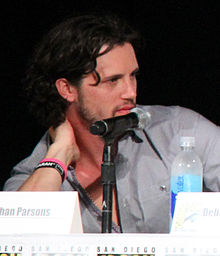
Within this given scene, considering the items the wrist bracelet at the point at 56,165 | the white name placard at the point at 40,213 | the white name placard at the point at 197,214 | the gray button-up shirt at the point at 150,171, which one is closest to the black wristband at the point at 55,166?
the wrist bracelet at the point at 56,165

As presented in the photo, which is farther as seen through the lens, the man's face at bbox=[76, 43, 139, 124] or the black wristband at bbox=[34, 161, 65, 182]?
the man's face at bbox=[76, 43, 139, 124]

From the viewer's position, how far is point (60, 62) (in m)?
2.37

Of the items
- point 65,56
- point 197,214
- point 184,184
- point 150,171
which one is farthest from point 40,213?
point 65,56

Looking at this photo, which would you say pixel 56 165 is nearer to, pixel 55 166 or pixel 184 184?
pixel 55 166

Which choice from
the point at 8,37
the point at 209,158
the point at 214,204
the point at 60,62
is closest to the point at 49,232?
the point at 214,204

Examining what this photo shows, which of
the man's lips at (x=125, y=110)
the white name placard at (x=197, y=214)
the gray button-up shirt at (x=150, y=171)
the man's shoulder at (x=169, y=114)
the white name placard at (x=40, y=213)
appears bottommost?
the gray button-up shirt at (x=150, y=171)

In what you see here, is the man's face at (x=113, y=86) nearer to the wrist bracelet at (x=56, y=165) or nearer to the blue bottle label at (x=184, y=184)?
the wrist bracelet at (x=56, y=165)

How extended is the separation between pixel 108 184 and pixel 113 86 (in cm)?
83

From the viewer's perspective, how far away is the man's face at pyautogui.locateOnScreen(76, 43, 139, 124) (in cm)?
212

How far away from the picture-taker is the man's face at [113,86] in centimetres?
212

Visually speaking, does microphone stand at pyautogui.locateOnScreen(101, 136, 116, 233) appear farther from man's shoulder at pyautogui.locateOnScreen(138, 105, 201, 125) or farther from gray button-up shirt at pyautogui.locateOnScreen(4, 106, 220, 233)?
man's shoulder at pyautogui.locateOnScreen(138, 105, 201, 125)

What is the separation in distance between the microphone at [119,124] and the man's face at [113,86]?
0.46m

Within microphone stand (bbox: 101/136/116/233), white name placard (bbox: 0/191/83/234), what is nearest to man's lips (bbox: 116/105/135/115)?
microphone stand (bbox: 101/136/116/233)

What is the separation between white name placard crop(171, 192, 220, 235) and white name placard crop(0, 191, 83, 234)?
0.21 metres
